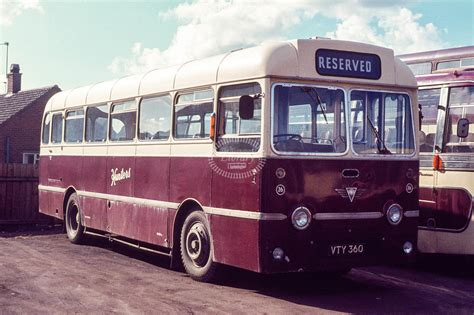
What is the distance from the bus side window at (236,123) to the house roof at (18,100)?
96.3 ft

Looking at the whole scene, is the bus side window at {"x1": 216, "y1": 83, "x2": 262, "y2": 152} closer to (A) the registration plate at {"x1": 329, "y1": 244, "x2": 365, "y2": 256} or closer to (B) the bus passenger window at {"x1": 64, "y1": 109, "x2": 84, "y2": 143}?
(A) the registration plate at {"x1": 329, "y1": 244, "x2": 365, "y2": 256}

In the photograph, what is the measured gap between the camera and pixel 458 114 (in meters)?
10.2

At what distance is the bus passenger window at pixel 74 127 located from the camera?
13734 mm

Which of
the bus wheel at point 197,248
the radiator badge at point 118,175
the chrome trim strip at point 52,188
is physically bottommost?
the bus wheel at point 197,248

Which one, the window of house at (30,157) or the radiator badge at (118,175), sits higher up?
the window of house at (30,157)

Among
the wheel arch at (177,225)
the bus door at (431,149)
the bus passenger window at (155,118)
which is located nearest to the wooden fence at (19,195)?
the bus passenger window at (155,118)

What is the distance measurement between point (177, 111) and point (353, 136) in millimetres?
2764

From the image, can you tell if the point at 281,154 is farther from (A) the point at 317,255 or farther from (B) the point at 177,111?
(B) the point at 177,111

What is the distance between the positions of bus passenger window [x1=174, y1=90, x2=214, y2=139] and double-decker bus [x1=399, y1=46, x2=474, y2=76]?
5404mm

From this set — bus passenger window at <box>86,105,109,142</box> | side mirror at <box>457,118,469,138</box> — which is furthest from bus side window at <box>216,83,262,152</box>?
bus passenger window at <box>86,105,109,142</box>

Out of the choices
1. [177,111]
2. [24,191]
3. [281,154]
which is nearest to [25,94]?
[24,191]

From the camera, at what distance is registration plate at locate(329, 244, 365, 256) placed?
827cm

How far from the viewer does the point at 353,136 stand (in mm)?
8539

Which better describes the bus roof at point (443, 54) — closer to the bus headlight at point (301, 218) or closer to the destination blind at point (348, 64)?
the destination blind at point (348, 64)
